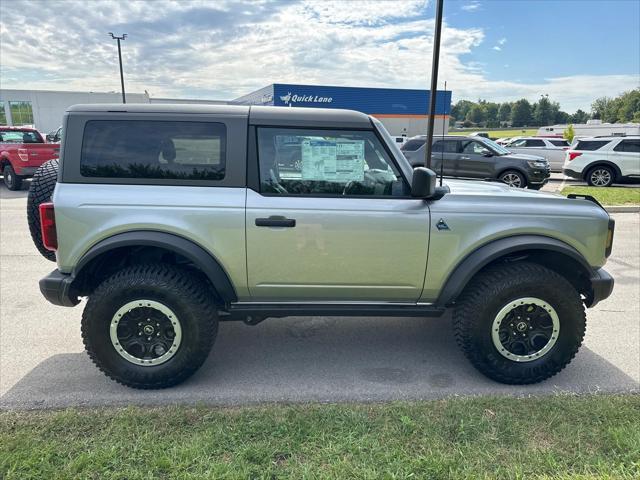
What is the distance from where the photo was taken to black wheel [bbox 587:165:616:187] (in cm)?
1441

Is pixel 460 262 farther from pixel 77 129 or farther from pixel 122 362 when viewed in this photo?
pixel 77 129

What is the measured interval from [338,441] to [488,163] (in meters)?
11.4

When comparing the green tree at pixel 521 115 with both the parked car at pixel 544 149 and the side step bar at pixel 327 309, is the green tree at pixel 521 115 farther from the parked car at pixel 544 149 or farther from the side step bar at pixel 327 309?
the side step bar at pixel 327 309

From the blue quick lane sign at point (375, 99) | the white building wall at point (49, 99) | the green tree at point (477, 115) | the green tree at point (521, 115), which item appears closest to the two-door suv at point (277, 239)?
the blue quick lane sign at point (375, 99)

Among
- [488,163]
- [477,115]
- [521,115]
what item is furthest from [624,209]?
[521,115]

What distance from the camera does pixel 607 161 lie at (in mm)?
14328

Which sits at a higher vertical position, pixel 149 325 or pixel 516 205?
pixel 516 205

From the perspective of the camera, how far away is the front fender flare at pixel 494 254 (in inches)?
119

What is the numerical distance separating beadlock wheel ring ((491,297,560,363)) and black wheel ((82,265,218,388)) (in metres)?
2.00

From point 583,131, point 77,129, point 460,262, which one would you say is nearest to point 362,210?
point 460,262

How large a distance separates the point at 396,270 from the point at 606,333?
2335mm

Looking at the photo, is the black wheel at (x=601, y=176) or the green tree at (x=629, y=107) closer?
the black wheel at (x=601, y=176)

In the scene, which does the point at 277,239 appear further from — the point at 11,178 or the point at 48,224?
the point at 11,178

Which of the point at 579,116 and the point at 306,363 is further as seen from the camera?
the point at 579,116
